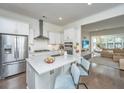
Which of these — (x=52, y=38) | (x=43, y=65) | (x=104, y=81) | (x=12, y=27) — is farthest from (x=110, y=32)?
(x=43, y=65)

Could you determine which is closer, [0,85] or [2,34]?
[0,85]

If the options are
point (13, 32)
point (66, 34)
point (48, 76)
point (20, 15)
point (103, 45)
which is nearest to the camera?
point (48, 76)

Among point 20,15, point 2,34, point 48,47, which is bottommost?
point 48,47

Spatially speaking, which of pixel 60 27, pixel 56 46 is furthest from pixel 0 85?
pixel 60 27

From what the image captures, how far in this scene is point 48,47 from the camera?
5.91m

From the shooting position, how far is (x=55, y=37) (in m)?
6.04

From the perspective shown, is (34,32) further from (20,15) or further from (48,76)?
(48,76)

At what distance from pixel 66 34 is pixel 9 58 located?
3556mm

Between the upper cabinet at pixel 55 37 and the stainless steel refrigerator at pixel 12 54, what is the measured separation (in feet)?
6.38

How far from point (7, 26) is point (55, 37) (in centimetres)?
310

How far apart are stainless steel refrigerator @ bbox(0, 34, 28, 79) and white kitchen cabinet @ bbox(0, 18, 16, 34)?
20 centimetres

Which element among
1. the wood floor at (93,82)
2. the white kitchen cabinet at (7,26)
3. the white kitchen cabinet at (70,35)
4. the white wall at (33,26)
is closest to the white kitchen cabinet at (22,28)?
the white kitchen cabinet at (7,26)

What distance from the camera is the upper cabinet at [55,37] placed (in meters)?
5.78

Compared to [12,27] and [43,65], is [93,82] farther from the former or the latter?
[12,27]
